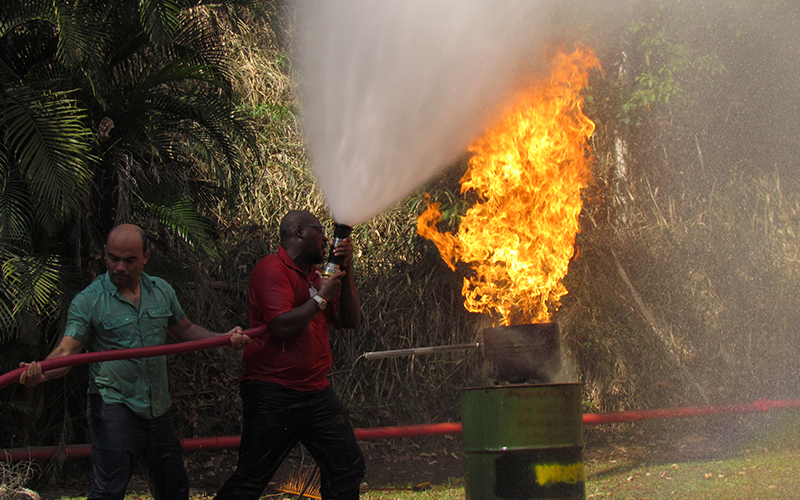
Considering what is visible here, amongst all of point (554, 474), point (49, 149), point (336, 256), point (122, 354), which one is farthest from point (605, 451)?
point (49, 149)

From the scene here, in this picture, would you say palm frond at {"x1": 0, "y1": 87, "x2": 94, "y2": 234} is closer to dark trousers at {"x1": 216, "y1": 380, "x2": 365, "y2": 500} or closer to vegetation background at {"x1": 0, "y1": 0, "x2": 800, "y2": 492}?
vegetation background at {"x1": 0, "y1": 0, "x2": 800, "y2": 492}

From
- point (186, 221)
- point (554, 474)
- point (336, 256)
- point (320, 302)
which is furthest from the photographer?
point (186, 221)

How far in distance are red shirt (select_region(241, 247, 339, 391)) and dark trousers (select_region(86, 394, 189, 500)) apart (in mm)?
590

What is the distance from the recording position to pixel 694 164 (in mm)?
9266

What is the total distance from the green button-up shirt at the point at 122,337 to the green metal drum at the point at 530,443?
76.9 inches

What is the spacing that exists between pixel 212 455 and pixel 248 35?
6.01 meters

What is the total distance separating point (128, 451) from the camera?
11.8ft

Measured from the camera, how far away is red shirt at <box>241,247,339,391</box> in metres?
4.02

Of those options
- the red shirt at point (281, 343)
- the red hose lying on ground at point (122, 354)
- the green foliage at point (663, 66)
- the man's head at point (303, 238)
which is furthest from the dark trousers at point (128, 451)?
the green foliage at point (663, 66)

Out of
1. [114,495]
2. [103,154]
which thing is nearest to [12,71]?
[103,154]

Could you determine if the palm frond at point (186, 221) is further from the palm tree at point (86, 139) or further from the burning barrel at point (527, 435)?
the burning barrel at point (527, 435)

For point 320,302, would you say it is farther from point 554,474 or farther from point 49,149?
point 49,149

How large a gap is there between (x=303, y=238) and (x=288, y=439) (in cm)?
118

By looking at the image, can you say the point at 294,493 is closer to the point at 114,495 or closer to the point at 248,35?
the point at 114,495
